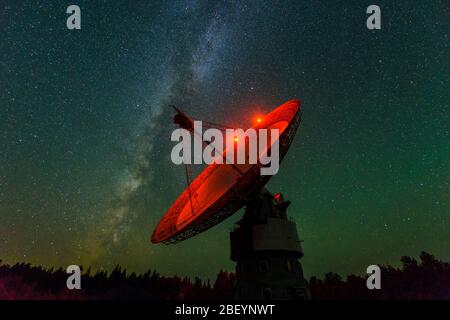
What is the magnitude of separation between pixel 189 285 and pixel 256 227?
221 ft

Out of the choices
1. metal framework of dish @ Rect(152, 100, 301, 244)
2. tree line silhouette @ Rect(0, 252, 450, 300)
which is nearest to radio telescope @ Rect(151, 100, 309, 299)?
metal framework of dish @ Rect(152, 100, 301, 244)

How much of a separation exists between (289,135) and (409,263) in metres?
72.1

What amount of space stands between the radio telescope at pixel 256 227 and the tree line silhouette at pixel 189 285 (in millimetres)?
49543

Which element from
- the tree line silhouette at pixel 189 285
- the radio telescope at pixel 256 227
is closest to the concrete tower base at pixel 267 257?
the radio telescope at pixel 256 227

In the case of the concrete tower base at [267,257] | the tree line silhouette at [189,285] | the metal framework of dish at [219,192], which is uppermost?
the metal framework of dish at [219,192]

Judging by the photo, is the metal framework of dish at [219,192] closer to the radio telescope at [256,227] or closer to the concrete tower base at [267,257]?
the radio telescope at [256,227]

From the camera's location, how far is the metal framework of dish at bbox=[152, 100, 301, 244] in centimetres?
2123

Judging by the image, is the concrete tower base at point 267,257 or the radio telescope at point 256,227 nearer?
the radio telescope at point 256,227

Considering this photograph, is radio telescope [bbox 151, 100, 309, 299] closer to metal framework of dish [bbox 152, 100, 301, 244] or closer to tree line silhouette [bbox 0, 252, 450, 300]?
metal framework of dish [bbox 152, 100, 301, 244]

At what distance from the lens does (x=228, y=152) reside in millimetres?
28984

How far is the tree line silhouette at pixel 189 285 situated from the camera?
229 feet

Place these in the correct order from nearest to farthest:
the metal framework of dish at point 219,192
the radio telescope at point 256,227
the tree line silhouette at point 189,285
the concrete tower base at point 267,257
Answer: the metal framework of dish at point 219,192 → the radio telescope at point 256,227 → the concrete tower base at point 267,257 → the tree line silhouette at point 189,285

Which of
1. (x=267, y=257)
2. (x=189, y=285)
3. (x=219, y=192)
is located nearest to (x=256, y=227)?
(x=267, y=257)
